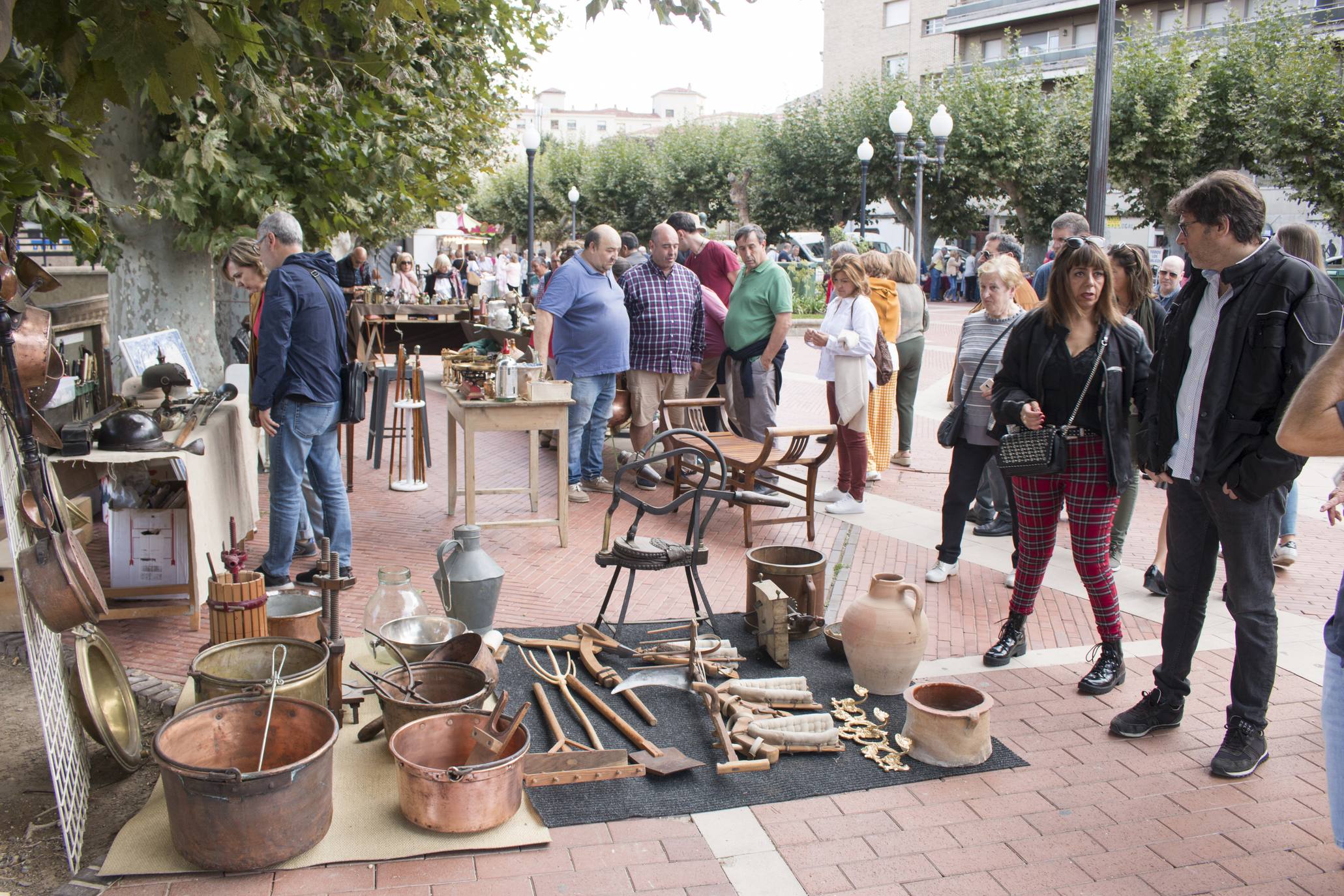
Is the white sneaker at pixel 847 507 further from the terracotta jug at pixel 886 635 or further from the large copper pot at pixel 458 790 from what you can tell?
the large copper pot at pixel 458 790

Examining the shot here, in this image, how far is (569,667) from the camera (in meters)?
4.77

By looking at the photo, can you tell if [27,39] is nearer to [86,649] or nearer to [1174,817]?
[86,649]

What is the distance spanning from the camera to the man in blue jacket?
546 cm

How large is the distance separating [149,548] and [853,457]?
182 inches

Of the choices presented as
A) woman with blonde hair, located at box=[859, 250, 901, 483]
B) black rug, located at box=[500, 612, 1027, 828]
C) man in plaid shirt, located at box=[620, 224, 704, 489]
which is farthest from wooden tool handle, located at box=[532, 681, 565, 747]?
woman with blonde hair, located at box=[859, 250, 901, 483]

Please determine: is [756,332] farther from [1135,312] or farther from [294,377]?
[294,377]

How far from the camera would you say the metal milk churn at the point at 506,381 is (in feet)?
21.8

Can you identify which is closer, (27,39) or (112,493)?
(27,39)

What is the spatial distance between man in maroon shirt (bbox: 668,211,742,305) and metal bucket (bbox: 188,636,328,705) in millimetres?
5969

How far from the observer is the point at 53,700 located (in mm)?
3434

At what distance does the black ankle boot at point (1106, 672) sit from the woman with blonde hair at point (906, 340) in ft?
15.3

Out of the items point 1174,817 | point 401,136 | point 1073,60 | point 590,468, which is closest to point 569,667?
point 1174,817

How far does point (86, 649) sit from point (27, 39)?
2138mm

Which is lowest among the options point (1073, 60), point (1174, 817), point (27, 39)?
point (1174, 817)
